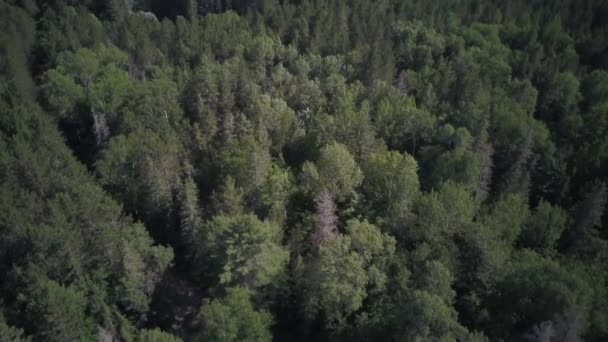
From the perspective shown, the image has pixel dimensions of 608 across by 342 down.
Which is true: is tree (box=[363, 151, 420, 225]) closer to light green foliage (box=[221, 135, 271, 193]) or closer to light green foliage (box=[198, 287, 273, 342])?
light green foliage (box=[221, 135, 271, 193])

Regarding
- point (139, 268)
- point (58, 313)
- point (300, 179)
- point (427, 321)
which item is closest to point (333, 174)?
point (300, 179)

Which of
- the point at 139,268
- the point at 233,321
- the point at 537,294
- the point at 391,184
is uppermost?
the point at 391,184

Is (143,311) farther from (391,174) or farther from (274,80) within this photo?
(274,80)

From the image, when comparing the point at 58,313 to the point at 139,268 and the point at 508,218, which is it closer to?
the point at 139,268

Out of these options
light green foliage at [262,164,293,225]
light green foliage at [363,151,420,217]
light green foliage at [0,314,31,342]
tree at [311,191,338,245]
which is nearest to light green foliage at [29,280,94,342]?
light green foliage at [0,314,31,342]

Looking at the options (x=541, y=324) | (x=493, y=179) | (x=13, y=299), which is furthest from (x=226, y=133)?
(x=541, y=324)

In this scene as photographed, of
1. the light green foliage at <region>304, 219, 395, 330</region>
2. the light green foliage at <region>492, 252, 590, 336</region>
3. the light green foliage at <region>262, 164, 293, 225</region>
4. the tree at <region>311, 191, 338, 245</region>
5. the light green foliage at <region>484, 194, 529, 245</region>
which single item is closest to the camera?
the light green foliage at <region>492, 252, 590, 336</region>
